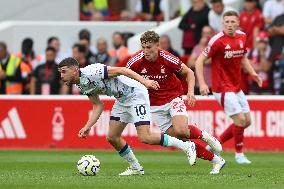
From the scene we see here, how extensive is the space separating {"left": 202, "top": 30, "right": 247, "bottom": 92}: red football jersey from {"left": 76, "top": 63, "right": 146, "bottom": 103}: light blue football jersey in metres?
3.17

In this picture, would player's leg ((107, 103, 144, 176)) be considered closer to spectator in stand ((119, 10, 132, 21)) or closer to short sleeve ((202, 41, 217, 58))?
short sleeve ((202, 41, 217, 58))

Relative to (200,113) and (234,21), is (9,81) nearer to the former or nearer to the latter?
(200,113)

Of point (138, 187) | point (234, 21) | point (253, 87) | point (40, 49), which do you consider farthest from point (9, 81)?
point (138, 187)

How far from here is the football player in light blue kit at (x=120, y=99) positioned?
14.1 metres

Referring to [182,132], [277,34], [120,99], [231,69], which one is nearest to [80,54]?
[277,34]

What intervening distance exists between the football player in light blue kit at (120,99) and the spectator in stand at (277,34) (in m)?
9.14

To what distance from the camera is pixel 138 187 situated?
12859mm

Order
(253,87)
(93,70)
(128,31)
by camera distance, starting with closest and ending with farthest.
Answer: (93,70) < (253,87) < (128,31)

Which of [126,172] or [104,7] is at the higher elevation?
[104,7]

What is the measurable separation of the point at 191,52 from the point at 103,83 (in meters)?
10.4

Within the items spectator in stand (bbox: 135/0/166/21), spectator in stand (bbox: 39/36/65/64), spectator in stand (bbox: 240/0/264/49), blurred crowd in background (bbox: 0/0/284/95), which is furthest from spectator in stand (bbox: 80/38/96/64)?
spectator in stand (bbox: 240/0/264/49)

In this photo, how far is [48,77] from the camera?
23.7 metres

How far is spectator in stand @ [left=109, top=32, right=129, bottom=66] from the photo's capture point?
24.3 m

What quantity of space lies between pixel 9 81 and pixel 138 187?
11.4 meters
